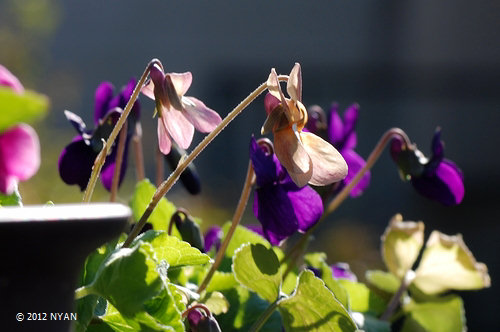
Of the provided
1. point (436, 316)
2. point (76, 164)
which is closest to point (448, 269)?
point (436, 316)

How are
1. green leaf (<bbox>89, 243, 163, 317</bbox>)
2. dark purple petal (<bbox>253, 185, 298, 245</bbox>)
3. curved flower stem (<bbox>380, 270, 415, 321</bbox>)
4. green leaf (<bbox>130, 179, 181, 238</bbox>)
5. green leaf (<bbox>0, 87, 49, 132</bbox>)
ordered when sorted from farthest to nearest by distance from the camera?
curved flower stem (<bbox>380, 270, 415, 321</bbox>)
green leaf (<bbox>130, 179, 181, 238</bbox>)
dark purple petal (<bbox>253, 185, 298, 245</bbox>)
green leaf (<bbox>89, 243, 163, 317</bbox>)
green leaf (<bbox>0, 87, 49, 132</bbox>)

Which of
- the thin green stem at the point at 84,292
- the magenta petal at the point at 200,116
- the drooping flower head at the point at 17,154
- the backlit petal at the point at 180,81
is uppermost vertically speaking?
the drooping flower head at the point at 17,154

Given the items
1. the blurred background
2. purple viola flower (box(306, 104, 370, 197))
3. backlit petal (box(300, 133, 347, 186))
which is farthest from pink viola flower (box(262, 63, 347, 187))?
the blurred background

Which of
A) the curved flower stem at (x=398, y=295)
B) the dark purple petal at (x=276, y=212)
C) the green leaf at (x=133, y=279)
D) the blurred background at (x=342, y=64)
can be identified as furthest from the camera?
the blurred background at (x=342, y=64)

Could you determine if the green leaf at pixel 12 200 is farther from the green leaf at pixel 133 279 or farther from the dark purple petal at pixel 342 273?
the dark purple petal at pixel 342 273

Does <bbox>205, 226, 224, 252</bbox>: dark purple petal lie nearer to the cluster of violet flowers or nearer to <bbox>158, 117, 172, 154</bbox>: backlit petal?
the cluster of violet flowers

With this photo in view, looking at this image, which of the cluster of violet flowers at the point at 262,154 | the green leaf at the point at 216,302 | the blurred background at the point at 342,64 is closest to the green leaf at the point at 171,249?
the cluster of violet flowers at the point at 262,154

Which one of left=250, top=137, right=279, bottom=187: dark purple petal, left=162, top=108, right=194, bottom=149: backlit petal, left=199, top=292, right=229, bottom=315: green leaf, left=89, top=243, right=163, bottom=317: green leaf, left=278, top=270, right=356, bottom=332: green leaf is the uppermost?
left=162, top=108, right=194, bottom=149: backlit petal

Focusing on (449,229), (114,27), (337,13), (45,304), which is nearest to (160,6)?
(114,27)
